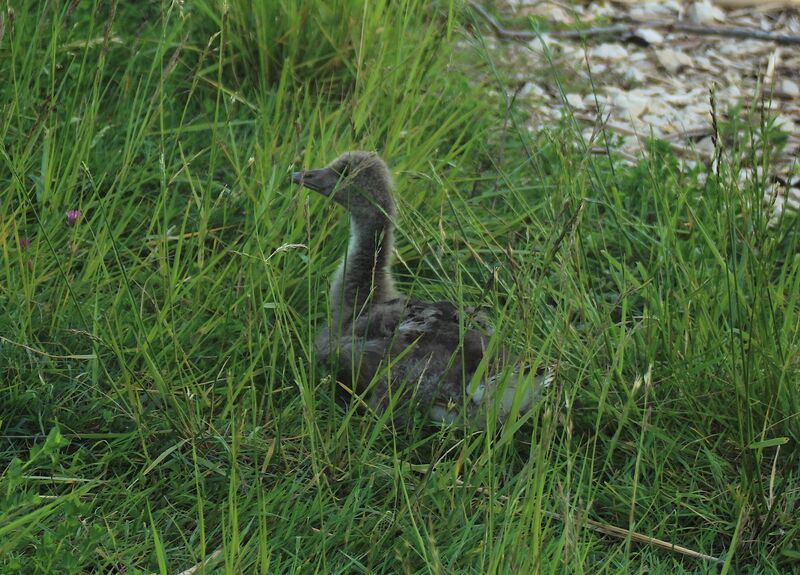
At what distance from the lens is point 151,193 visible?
179 inches

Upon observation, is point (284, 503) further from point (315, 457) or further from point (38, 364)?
point (38, 364)

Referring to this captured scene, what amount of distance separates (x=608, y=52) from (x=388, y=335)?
12.1 feet

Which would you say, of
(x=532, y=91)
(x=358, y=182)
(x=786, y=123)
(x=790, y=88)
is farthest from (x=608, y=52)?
(x=358, y=182)

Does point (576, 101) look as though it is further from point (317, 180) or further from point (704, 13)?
point (317, 180)

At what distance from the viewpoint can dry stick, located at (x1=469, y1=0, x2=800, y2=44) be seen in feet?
21.6

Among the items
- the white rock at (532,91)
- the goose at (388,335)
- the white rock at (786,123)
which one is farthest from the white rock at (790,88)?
the goose at (388,335)

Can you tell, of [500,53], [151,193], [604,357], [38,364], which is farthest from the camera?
[500,53]

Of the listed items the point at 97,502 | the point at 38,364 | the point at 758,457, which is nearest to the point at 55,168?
the point at 38,364

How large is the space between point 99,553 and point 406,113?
2.55 metres

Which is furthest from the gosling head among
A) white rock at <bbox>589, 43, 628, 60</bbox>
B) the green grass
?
white rock at <bbox>589, 43, 628, 60</bbox>

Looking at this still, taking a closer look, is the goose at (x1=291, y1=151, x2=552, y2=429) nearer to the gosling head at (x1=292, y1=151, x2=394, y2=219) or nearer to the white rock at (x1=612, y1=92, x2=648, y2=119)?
the gosling head at (x1=292, y1=151, x2=394, y2=219)

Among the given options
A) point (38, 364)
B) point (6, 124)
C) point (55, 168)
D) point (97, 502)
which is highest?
point (6, 124)

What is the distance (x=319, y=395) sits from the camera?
12.1 ft

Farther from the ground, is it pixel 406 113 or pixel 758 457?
pixel 406 113
